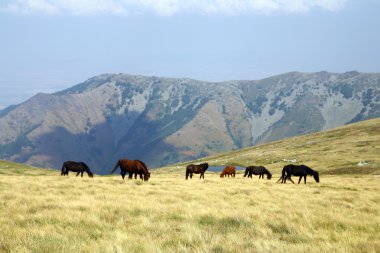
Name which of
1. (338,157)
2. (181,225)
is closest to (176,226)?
(181,225)

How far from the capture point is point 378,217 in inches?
632

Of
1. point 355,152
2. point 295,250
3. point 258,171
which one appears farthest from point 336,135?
point 295,250

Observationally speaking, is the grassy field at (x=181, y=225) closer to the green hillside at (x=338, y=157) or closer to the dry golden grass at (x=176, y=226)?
the dry golden grass at (x=176, y=226)

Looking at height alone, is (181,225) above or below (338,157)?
below

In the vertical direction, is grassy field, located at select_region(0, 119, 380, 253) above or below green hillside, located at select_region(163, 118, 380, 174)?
below

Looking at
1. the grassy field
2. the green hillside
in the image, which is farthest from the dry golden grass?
the green hillside

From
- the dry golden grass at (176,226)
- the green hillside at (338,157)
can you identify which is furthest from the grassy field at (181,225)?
the green hillside at (338,157)

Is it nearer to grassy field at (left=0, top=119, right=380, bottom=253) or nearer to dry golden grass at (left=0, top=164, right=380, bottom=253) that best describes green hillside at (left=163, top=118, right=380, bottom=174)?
grassy field at (left=0, top=119, right=380, bottom=253)

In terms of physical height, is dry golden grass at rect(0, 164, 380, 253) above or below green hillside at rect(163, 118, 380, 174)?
below

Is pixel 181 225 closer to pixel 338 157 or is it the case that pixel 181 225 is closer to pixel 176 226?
pixel 176 226

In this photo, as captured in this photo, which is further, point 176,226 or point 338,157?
point 338,157

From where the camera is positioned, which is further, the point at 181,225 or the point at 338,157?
the point at 338,157

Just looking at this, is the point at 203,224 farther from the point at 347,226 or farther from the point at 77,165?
the point at 77,165

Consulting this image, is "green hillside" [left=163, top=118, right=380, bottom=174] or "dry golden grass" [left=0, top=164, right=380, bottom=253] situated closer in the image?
"dry golden grass" [left=0, top=164, right=380, bottom=253]
